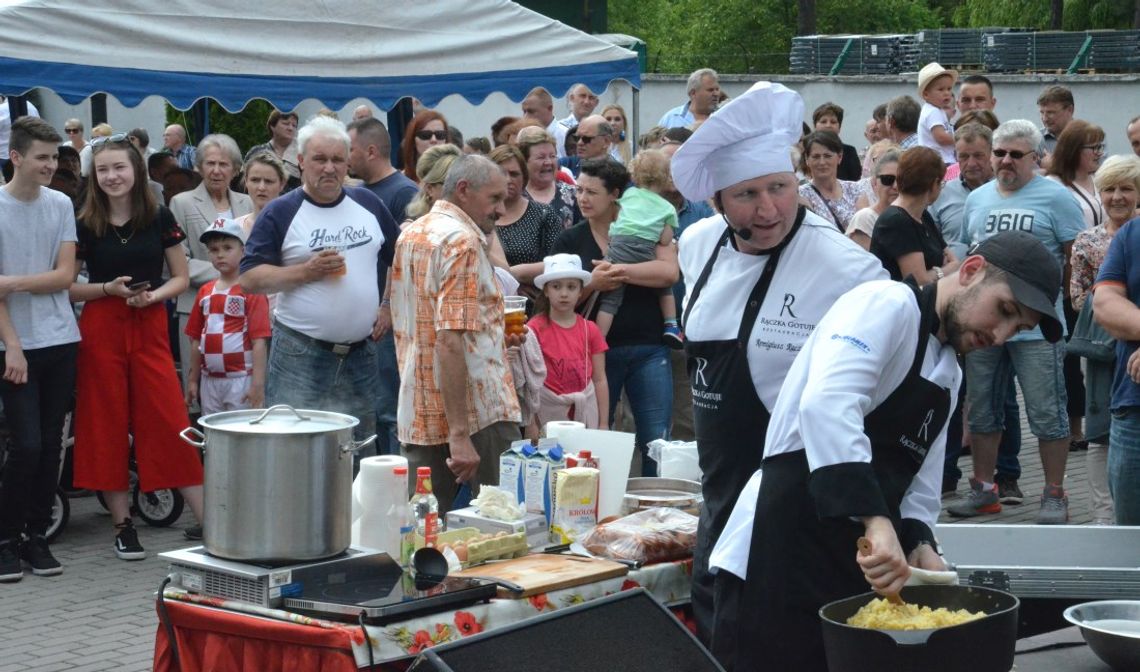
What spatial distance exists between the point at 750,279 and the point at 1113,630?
1093 millimetres

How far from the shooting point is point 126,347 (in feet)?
21.4

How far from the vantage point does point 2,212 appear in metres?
6.14

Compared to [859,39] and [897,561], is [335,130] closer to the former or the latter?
[897,561]

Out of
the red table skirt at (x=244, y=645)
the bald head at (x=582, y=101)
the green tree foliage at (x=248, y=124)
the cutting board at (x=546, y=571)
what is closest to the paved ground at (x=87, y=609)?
the red table skirt at (x=244, y=645)

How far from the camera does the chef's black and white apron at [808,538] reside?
2887 millimetres

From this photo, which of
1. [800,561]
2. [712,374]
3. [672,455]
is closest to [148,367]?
[672,455]

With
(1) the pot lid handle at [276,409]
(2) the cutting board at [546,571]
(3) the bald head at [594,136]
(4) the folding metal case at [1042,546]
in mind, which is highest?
(3) the bald head at [594,136]

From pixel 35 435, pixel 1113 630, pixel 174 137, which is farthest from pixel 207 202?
pixel 174 137

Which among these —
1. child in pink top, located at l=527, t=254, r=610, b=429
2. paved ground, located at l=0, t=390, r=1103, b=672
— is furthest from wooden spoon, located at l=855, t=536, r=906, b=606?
child in pink top, located at l=527, t=254, r=610, b=429

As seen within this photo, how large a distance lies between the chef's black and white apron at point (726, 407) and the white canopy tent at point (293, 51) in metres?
6.08

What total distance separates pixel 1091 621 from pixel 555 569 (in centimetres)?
142

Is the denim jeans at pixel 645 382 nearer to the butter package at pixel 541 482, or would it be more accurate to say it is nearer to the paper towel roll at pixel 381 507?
the butter package at pixel 541 482

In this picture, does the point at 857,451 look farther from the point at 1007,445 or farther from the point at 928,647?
the point at 1007,445

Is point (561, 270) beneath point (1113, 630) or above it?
above
